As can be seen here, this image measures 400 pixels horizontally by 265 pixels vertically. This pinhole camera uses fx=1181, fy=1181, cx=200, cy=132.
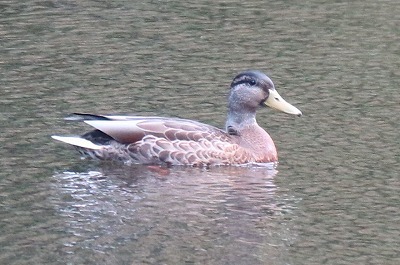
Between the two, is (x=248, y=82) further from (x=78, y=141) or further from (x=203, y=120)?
(x=78, y=141)

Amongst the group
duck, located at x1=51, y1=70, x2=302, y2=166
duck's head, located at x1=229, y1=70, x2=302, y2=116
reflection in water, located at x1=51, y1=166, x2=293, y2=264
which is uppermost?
duck's head, located at x1=229, y1=70, x2=302, y2=116

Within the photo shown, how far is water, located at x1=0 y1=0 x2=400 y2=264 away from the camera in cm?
971

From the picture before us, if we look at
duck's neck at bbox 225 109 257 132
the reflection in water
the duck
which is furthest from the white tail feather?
duck's neck at bbox 225 109 257 132

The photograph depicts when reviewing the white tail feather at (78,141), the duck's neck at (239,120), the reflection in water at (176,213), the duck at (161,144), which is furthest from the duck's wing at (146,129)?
the duck's neck at (239,120)

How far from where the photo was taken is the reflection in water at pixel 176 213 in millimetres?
9462

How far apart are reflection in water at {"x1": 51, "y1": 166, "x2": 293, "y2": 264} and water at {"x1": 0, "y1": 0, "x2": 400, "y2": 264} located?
19mm

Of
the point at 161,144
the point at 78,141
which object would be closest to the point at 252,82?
the point at 161,144

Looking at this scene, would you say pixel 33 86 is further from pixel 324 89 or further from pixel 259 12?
pixel 259 12

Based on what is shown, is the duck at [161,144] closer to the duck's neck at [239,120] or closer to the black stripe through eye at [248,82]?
the duck's neck at [239,120]

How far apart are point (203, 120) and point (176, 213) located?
3.08 m

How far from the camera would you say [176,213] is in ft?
34.3

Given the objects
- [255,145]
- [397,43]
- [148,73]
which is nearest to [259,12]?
[397,43]

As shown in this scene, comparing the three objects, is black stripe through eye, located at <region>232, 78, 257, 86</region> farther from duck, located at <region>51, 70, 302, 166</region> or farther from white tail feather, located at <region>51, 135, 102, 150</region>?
white tail feather, located at <region>51, 135, 102, 150</region>

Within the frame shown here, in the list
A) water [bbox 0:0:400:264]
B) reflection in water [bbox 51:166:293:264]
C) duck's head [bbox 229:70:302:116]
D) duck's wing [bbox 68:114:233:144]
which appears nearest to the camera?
reflection in water [bbox 51:166:293:264]
